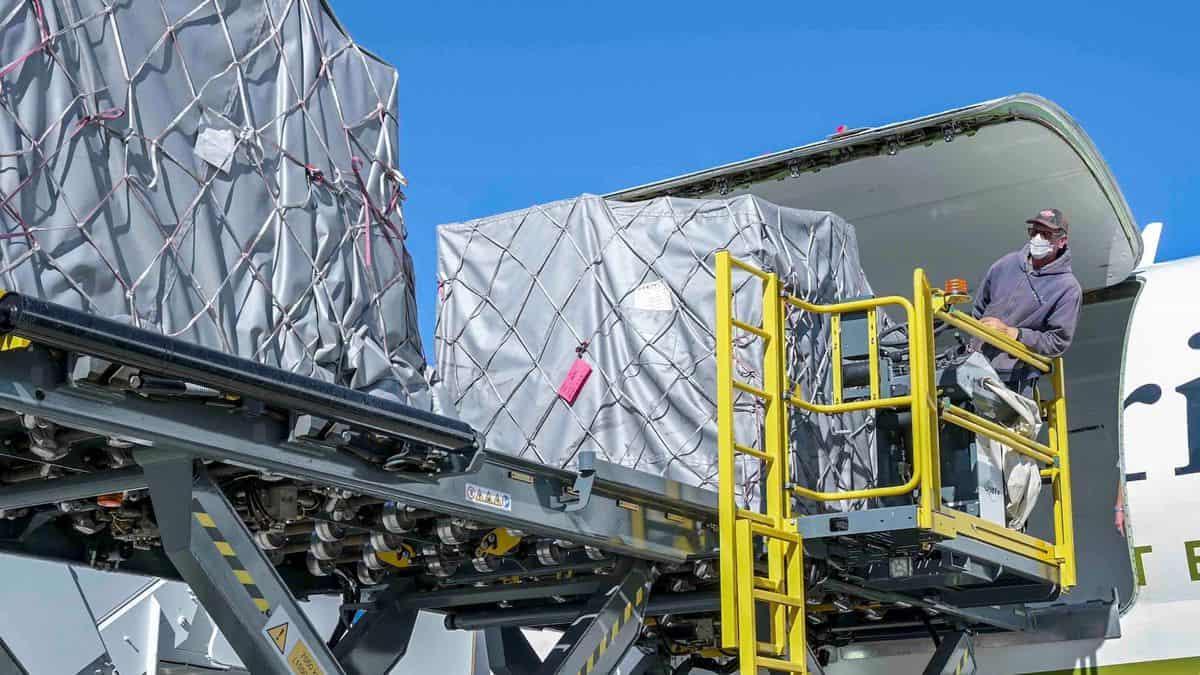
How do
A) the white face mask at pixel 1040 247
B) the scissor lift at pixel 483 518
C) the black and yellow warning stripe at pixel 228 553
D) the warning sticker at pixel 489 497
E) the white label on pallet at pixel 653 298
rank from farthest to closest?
1. the white face mask at pixel 1040 247
2. the white label on pallet at pixel 653 298
3. the warning sticker at pixel 489 497
4. the black and yellow warning stripe at pixel 228 553
5. the scissor lift at pixel 483 518

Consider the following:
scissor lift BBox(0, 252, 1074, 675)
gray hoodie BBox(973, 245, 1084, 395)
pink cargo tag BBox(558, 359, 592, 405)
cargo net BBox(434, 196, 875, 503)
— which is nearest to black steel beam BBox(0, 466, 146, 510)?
scissor lift BBox(0, 252, 1074, 675)

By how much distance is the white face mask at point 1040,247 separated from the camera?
845 centimetres

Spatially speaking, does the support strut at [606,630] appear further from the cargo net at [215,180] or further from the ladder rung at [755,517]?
the cargo net at [215,180]

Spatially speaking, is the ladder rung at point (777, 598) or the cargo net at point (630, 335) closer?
the ladder rung at point (777, 598)

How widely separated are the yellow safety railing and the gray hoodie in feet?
2.43

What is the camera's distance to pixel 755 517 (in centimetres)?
669

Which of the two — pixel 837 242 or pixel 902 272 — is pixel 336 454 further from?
pixel 902 272

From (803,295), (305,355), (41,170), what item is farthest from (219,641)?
(41,170)

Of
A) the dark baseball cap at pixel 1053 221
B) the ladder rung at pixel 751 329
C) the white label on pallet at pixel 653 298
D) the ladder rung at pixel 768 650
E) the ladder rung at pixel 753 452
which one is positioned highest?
the dark baseball cap at pixel 1053 221

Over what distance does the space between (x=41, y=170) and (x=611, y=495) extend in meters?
2.86

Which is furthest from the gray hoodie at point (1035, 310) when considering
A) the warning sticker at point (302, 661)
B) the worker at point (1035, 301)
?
the warning sticker at point (302, 661)

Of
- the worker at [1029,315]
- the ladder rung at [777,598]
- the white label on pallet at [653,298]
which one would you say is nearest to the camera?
the ladder rung at [777,598]

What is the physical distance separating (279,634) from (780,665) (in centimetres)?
242

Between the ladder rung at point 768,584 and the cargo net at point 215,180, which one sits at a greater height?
the cargo net at point 215,180
